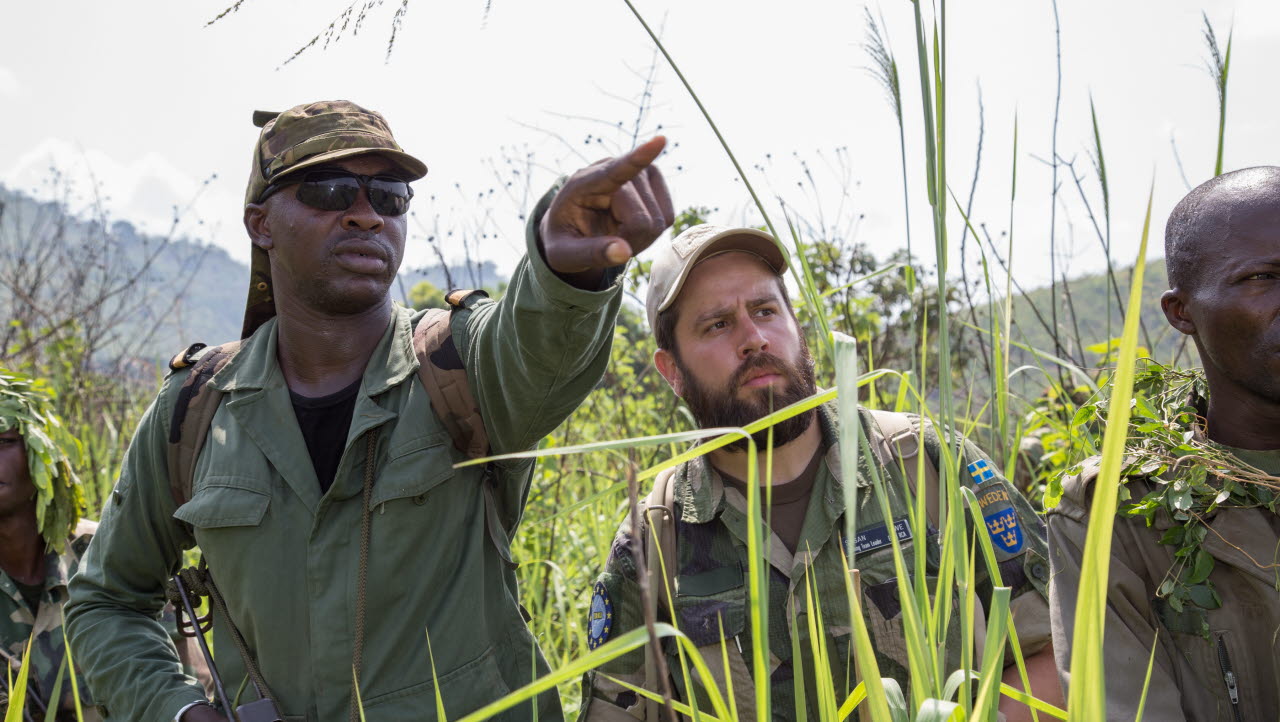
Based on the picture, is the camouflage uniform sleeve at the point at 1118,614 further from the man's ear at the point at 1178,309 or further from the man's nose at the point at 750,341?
the man's nose at the point at 750,341

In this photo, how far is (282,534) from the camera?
6.12 feet

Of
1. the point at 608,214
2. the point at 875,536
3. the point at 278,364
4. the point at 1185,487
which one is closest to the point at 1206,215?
the point at 1185,487

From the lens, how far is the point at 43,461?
113 inches

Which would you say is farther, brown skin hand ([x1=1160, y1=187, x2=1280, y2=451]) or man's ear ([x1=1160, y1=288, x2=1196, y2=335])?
man's ear ([x1=1160, y1=288, x2=1196, y2=335])

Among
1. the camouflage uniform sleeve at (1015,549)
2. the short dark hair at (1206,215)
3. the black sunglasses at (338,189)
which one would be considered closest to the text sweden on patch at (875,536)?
the camouflage uniform sleeve at (1015,549)

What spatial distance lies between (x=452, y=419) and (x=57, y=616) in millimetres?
1945

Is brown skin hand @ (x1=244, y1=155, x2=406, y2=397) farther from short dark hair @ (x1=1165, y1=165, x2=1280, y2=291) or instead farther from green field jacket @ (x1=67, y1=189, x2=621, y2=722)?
short dark hair @ (x1=1165, y1=165, x2=1280, y2=291)

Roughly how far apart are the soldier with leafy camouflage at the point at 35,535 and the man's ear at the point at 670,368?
188 cm

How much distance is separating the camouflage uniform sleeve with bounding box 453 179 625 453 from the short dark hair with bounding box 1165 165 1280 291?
901 mm

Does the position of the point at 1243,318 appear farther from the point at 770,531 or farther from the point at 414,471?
the point at 414,471

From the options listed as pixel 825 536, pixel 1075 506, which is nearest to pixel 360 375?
pixel 825 536

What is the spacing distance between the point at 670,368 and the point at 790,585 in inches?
24.4

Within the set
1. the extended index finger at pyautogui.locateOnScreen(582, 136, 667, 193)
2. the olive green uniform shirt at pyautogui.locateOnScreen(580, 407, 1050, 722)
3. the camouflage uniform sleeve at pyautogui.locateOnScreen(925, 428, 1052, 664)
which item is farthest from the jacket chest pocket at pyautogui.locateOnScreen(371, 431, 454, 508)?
the camouflage uniform sleeve at pyautogui.locateOnScreen(925, 428, 1052, 664)

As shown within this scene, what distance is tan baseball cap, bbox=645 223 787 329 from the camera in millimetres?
2193
